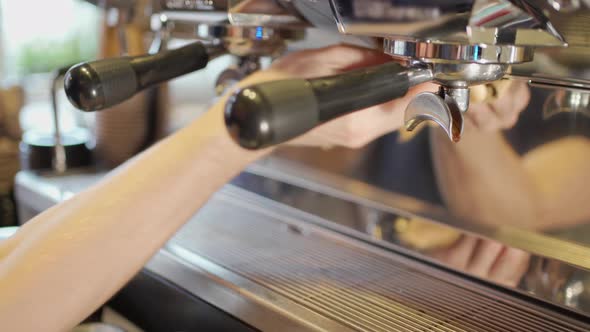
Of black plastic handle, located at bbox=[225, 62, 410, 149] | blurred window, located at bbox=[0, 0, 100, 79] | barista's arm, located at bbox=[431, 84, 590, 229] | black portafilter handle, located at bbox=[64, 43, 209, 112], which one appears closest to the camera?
black plastic handle, located at bbox=[225, 62, 410, 149]

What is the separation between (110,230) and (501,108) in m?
0.40

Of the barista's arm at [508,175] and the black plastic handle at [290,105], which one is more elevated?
the black plastic handle at [290,105]

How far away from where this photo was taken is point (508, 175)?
64 cm

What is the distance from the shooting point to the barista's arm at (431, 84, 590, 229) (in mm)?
574

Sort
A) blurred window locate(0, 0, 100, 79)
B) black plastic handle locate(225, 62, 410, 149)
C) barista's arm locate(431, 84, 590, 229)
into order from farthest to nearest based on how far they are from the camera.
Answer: blurred window locate(0, 0, 100, 79)
barista's arm locate(431, 84, 590, 229)
black plastic handle locate(225, 62, 410, 149)

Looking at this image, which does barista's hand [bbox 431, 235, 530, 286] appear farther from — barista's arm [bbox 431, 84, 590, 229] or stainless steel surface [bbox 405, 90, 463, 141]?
stainless steel surface [bbox 405, 90, 463, 141]

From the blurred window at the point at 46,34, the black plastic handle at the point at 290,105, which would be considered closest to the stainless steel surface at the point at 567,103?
the black plastic handle at the point at 290,105

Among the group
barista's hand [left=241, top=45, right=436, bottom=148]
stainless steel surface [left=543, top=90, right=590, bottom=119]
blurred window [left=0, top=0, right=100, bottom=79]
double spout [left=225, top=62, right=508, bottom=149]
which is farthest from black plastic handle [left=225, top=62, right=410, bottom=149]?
blurred window [left=0, top=0, right=100, bottom=79]

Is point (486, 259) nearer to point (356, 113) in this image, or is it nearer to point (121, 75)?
point (356, 113)

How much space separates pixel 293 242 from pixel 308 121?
0.37m

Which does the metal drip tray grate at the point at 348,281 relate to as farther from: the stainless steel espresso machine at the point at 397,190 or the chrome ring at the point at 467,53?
the chrome ring at the point at 467,53

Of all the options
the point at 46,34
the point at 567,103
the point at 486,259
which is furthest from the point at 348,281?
the point at 46,34

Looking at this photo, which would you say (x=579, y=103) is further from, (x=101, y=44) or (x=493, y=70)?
(x=101, y=44)

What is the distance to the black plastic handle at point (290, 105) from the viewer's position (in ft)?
1.05
